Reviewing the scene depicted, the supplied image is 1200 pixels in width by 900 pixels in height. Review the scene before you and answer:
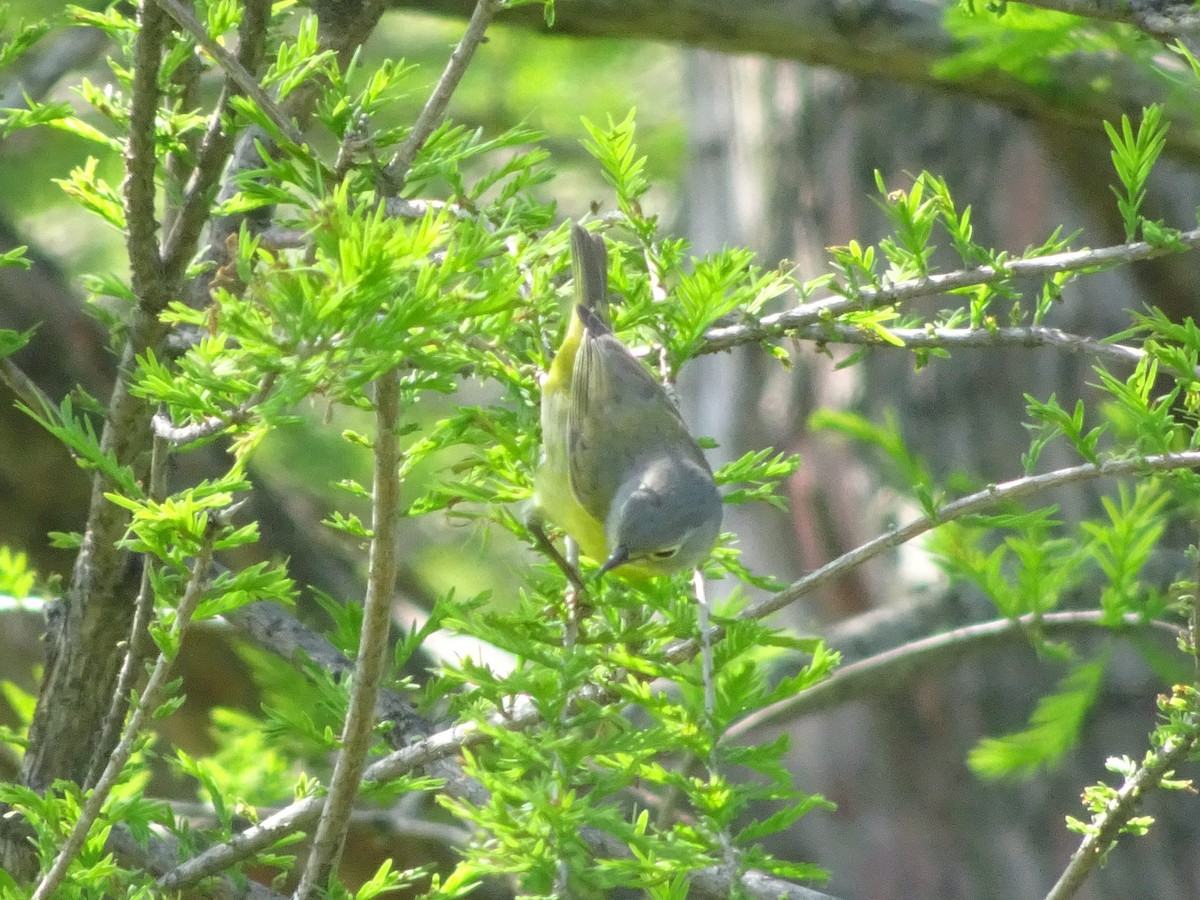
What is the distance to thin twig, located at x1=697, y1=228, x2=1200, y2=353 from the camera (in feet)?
6.36

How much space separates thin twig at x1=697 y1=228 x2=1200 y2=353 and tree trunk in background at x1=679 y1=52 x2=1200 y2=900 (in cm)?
354

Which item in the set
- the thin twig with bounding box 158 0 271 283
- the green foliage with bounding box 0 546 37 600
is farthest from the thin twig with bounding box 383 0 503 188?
the green foliage with bounding box 0 546 37 600

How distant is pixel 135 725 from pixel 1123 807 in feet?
4.45

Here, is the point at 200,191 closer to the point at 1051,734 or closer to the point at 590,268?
the point at 590,268

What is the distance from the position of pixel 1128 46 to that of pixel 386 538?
2002mm

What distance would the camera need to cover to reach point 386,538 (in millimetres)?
1547

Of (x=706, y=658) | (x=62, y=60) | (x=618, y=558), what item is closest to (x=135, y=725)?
(x=706, y=658)

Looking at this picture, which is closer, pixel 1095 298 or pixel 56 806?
pixel 56 806

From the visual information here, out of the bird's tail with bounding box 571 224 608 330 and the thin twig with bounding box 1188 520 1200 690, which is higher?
the bird's tail with bounding box 571 224 608 330

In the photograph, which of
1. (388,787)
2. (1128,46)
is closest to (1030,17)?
(1128,46)

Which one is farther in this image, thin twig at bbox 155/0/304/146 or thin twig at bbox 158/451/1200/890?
thin twig at bbox 158/451/1200/890

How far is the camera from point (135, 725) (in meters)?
1.52

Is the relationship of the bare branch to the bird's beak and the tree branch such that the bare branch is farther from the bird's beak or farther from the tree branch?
the tree branch

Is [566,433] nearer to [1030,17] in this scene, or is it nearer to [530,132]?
[1030,17]
